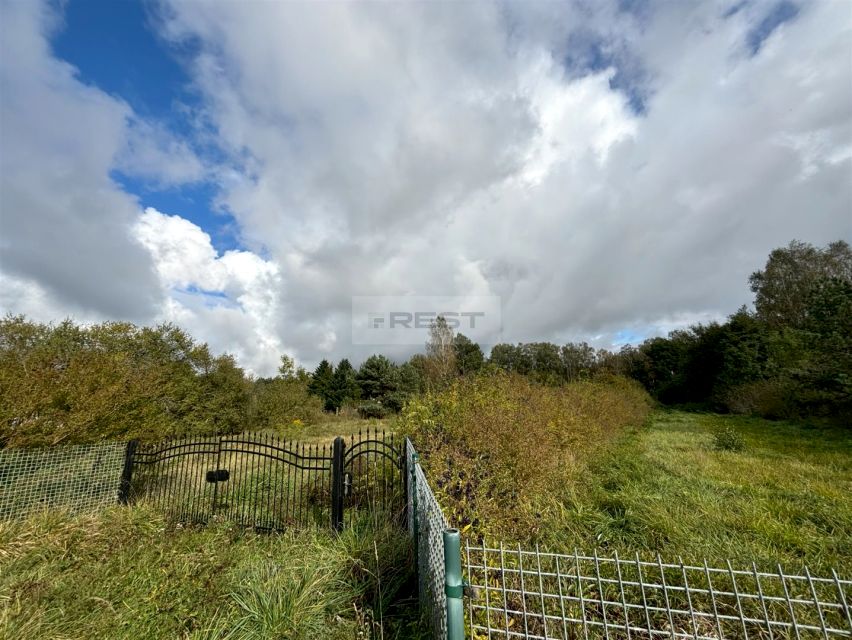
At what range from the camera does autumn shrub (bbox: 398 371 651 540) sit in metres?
3.73

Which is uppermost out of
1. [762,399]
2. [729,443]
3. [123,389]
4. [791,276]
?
[791,276]

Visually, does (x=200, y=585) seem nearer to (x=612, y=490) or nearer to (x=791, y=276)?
(x=612, y=490)

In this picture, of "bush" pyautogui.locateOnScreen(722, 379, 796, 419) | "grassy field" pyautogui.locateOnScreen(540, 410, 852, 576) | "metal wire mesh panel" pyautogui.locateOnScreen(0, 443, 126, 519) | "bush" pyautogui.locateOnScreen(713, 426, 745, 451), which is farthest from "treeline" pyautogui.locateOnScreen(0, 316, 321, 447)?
"bush" pyautogui.locateOnScreen(722, 379, 796, 419)

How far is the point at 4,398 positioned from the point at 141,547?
355cm

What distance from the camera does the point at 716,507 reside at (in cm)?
464

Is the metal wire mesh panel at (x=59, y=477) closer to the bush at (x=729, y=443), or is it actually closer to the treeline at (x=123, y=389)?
the treeline at (x=123, y=389)

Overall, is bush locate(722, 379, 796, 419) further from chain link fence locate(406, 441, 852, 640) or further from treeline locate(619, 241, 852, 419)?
chain link fence locate(406, 441, 852, 640)

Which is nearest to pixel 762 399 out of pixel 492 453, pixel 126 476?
pixel 492 453

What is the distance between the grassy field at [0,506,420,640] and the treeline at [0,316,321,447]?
6.16ft

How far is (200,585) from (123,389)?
17.6 ft

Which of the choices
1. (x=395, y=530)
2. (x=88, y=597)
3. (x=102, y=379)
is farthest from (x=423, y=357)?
(x=88, y=597)

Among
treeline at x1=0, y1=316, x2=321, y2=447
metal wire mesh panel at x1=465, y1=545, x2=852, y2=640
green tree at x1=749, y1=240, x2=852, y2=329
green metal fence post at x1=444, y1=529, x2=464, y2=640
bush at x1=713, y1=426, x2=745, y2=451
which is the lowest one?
metal wire mesh panel at x1=465, y1=545, x2=852, y2=640

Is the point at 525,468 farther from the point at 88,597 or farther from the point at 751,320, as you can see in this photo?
the point at 751,320

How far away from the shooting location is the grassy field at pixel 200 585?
2.70m
